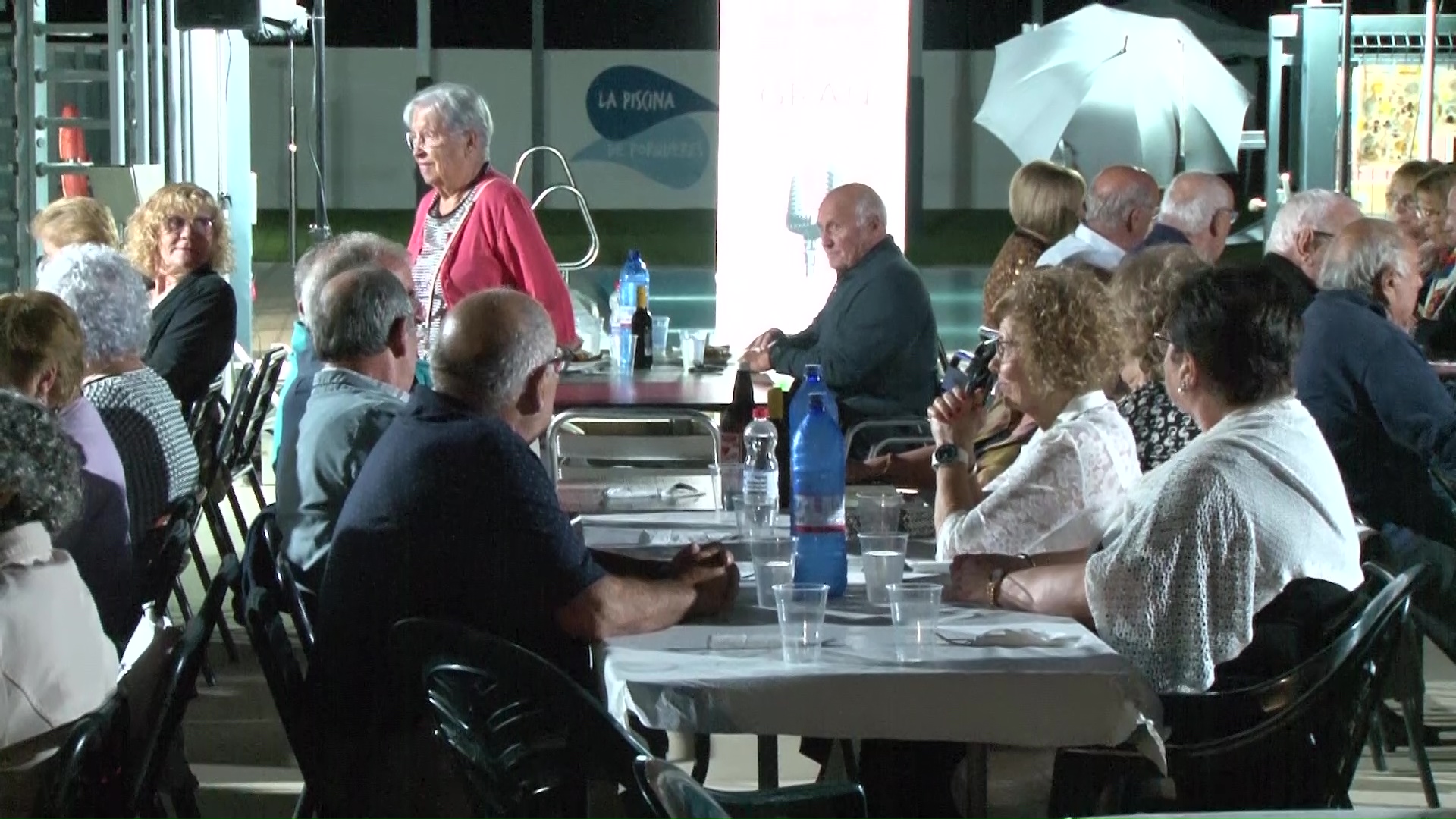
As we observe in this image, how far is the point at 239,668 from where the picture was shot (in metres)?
5.21

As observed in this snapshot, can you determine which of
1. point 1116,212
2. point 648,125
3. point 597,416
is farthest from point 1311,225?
point 648,125

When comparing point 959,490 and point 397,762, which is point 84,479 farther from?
point 959,490

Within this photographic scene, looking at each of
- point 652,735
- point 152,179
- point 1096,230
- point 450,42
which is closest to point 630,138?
point 450,42

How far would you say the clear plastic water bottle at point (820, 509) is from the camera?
2.80 m

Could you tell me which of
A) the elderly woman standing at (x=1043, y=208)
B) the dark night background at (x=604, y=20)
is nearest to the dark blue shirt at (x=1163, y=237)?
the elderly woman standing at (x=1043, y=208)

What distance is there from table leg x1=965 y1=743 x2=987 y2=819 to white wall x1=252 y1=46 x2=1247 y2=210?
20.6 m

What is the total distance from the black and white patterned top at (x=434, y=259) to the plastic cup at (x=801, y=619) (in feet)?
10.3

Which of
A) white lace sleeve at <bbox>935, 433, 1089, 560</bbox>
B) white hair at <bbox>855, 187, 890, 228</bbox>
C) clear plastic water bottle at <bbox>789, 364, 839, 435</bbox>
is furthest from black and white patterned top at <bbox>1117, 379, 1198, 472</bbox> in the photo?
white hair at <bbox>855, 187, 890, 228</bbox>

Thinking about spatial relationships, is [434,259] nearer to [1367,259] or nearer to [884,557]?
[1367,259]

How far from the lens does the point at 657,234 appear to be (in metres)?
27.6

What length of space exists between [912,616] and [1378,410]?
2.26 m

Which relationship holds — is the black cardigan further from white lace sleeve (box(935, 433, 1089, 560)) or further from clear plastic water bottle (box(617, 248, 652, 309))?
white lace sleeve (box(935, 433, 1089, 560))

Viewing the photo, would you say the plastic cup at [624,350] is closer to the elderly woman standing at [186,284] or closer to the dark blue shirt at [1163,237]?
the elderly woman standing at [186,284]

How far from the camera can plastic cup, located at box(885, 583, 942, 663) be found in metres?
2.39
